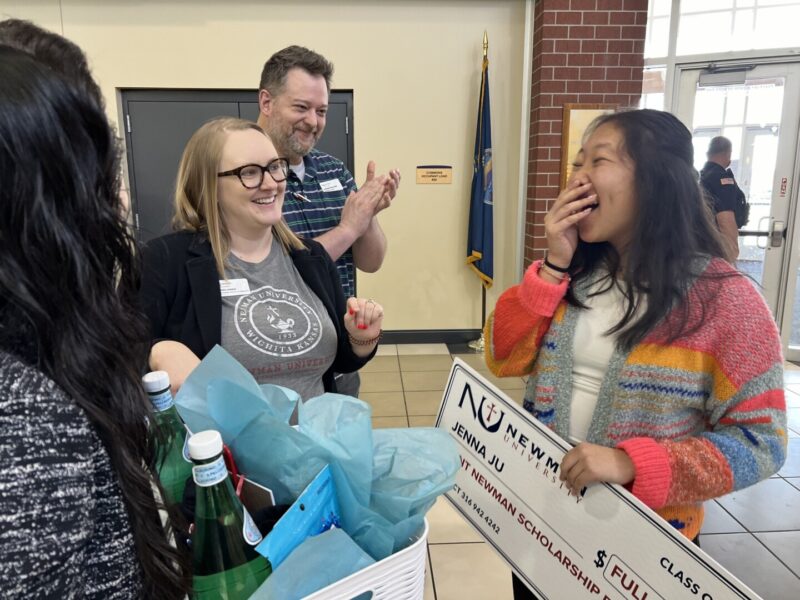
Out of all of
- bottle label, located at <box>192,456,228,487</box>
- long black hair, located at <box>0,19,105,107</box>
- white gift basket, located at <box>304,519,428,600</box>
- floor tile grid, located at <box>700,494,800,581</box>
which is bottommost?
floor tile grid, located at <box>700,494,800,581</box>

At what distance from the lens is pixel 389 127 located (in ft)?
14.0

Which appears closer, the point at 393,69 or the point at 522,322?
the point at 522,322

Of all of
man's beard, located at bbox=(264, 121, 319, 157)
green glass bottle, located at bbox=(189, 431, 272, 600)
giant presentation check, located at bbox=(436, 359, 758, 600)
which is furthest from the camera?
man's beard, located at bbox=(264, 121, 319, 157)

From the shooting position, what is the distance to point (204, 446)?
0.45 meters

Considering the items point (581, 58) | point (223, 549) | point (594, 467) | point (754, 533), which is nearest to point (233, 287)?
point (223, 549)

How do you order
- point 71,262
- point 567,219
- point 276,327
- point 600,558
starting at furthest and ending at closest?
point 276,327 → point 567,219 → point 600,558 → point 71,262

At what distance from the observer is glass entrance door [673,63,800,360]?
3.87 meters

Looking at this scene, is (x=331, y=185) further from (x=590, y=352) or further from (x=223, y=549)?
(x=223, y=549)

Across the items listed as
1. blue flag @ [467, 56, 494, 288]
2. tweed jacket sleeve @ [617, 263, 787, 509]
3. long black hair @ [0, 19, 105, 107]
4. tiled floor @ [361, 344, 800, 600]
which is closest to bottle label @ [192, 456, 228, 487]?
long black hair @ [0, 19, 105, 107]

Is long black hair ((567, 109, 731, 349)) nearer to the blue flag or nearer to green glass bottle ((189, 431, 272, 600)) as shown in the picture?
green glass bottle ((189, 431, 272, 600))

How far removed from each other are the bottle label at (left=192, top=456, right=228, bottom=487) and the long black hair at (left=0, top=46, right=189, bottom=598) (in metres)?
0.05

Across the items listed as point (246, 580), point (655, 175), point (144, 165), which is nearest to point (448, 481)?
point (246, 580)

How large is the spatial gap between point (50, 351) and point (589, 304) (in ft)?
3.11

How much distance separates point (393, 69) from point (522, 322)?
3.65 m
